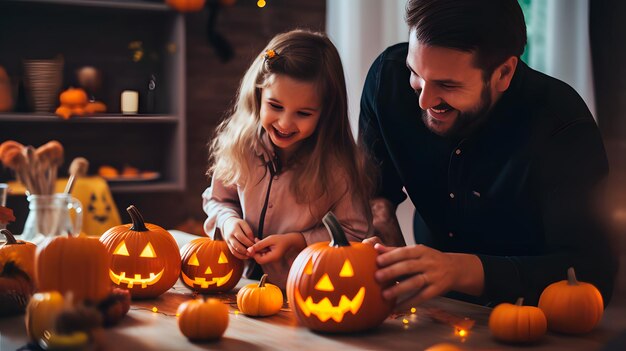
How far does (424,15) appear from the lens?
1368 millimetres

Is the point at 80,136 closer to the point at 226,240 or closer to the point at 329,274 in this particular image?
the point at 226,240

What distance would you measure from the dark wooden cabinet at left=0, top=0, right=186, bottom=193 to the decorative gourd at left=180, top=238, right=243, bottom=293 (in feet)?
7.38

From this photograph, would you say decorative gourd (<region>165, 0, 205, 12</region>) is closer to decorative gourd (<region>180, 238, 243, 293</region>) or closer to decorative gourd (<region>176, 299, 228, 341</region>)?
decorative gourd (<region>180, 238, 243, 293</region>)

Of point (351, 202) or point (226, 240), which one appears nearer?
point (226, 240)

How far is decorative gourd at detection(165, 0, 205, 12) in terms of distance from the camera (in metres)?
3.66

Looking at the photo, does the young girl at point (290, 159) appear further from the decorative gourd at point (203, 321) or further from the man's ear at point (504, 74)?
the decorative gourd at point (203, 321)

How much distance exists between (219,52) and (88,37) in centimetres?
68

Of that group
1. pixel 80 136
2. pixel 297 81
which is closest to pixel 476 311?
pixel 297 81

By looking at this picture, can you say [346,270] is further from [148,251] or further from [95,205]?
[95,205]

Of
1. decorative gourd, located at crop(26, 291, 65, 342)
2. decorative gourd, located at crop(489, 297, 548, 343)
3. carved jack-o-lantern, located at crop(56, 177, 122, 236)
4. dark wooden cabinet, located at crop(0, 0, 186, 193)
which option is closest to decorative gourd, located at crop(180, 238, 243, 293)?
decorative gourd, located at crop(26, 291, 65, 342)

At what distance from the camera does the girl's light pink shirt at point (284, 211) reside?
5.29 ft

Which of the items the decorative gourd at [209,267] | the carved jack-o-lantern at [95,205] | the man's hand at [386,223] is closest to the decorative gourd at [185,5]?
the carved jack-o-lantern at [95,205]

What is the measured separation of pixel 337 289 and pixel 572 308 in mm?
342

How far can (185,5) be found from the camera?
3672 mm
